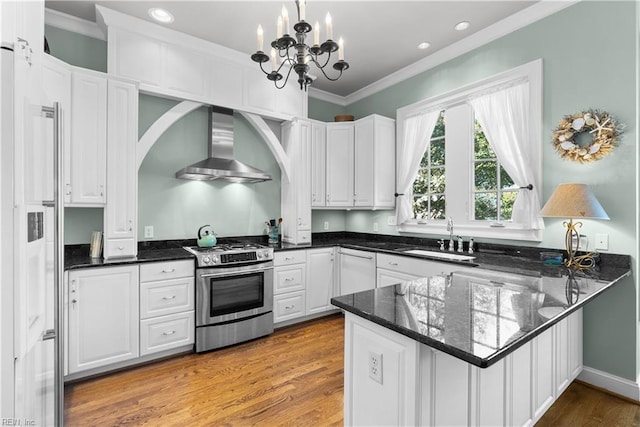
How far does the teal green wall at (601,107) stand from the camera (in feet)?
7.17

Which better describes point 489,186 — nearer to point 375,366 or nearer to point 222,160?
point 375,366

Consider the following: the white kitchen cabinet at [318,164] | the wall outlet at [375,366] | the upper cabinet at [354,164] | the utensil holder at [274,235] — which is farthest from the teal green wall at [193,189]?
the wall outlet at [375,366]

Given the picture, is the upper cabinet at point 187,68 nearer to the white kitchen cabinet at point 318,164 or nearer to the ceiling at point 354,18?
the ceiling at point 354,18

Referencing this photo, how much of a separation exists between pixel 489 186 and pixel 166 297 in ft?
10.6

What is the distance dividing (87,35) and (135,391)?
3141 mm

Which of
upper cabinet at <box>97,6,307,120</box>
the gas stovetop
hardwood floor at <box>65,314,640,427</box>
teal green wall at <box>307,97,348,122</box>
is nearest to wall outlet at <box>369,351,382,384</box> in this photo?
hardwood floor at <box>65,314,640,427</box>

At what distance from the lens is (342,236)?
4.80 m

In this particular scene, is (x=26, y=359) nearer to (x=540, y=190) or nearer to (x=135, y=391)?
(x=135, y=391)

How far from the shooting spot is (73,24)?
9.25 ft

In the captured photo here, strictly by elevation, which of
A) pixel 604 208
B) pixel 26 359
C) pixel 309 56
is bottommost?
pixel 26 359

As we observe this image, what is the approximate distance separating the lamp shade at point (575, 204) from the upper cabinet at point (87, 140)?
138 inches

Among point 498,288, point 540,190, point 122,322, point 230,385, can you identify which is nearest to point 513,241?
point 540,190

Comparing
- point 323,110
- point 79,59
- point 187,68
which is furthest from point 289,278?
point 79,59

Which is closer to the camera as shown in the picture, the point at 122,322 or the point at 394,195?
the point at 122,322
